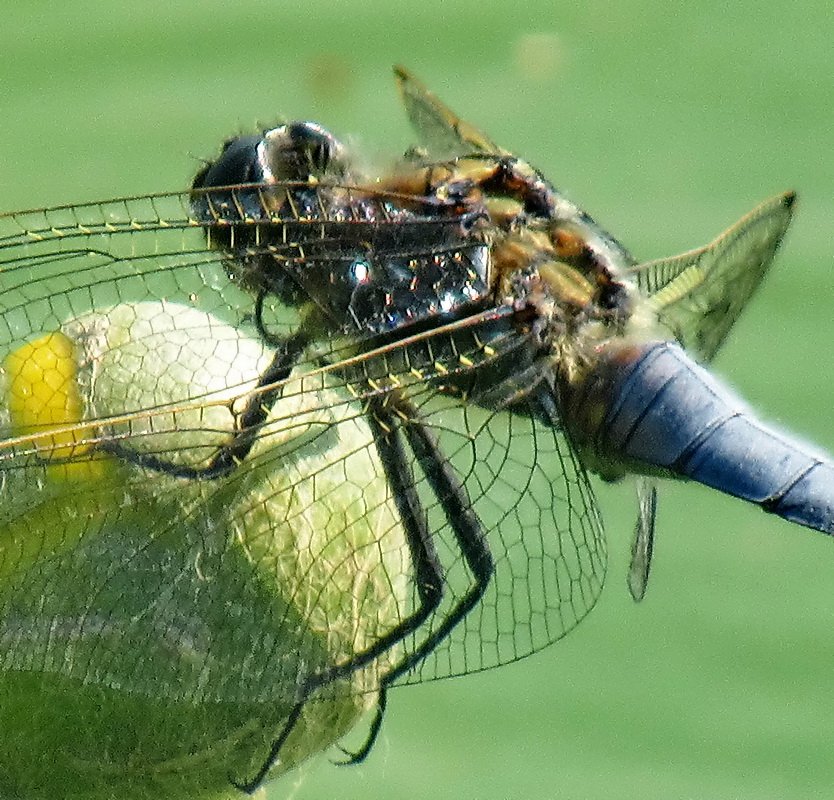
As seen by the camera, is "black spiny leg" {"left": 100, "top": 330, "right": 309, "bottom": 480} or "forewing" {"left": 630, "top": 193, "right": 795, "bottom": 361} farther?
"forewing" {"left": 630, "top": 193, "right": 795, "bottom": 361}

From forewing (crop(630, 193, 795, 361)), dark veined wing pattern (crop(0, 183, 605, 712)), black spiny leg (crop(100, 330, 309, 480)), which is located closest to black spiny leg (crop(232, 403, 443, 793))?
dark veined wing pattern (crop(0, 183, 605, 712))

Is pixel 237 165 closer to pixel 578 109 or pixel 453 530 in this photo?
pixel 453 530

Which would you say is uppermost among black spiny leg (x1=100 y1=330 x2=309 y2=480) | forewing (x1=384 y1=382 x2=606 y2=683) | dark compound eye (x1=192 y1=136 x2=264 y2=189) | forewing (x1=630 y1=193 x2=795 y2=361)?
dark compound eye (x1=192 y1=136 x2=264 y2=189)

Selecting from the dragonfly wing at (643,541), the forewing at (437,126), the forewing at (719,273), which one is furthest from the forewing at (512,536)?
the forewing at (437,126)

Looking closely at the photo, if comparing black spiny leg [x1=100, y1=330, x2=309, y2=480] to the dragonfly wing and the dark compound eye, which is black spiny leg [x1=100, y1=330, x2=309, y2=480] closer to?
the dark compound eye

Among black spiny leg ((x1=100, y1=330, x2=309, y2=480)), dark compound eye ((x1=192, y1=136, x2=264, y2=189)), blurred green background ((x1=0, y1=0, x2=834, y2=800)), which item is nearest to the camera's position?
black spiny leg ((x1=100, y1=330, x2=309, y2=480))

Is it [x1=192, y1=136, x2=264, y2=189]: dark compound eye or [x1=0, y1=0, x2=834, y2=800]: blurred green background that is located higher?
[x1=0, y1=0, x2=834, y2=800]: blurred green background

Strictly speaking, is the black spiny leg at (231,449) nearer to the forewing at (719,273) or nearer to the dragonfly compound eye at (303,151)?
the dragonfly compound eye at (303,151)
